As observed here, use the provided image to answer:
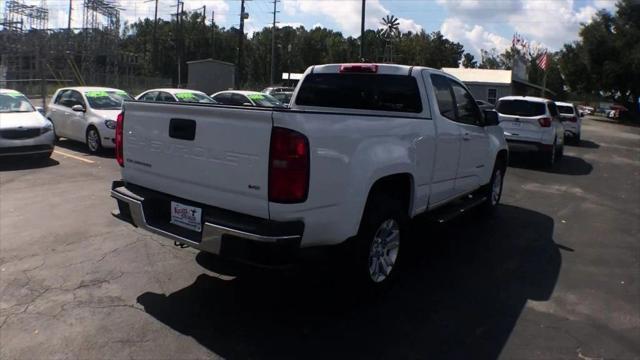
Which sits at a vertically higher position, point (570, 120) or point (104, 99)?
point (570, 120)

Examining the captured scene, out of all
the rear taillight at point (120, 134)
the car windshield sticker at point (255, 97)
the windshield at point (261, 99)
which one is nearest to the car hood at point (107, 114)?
the windshield at point (261, 99)

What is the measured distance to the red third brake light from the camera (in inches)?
223

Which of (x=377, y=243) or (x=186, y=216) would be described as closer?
(x=186, y=216)

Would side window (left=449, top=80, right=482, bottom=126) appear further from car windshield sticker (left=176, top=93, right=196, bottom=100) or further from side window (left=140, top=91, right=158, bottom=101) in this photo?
side window (left=140, top=91, right=158, bottom=101)

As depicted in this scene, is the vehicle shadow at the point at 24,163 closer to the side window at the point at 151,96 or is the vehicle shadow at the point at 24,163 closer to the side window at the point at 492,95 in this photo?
the side window at the point at 151,96

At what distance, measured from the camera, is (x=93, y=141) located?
12375mm

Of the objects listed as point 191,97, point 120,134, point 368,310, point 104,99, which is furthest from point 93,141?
point 368,310

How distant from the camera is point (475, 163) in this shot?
21.4ft

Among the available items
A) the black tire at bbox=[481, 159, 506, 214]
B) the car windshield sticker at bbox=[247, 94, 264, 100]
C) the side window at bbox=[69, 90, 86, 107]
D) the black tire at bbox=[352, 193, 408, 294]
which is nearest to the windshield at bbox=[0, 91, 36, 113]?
the side window at bbox=[69, 90, 86, 107]

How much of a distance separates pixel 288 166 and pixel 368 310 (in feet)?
5.10

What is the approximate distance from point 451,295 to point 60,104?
12363 millimetres

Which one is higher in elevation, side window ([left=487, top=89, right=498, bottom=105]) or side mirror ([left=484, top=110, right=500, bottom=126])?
side window ([left=487, top=89, right=498, bottom=105])

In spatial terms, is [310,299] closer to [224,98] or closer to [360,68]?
[360,68]

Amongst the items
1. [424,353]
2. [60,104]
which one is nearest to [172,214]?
[424,353]
